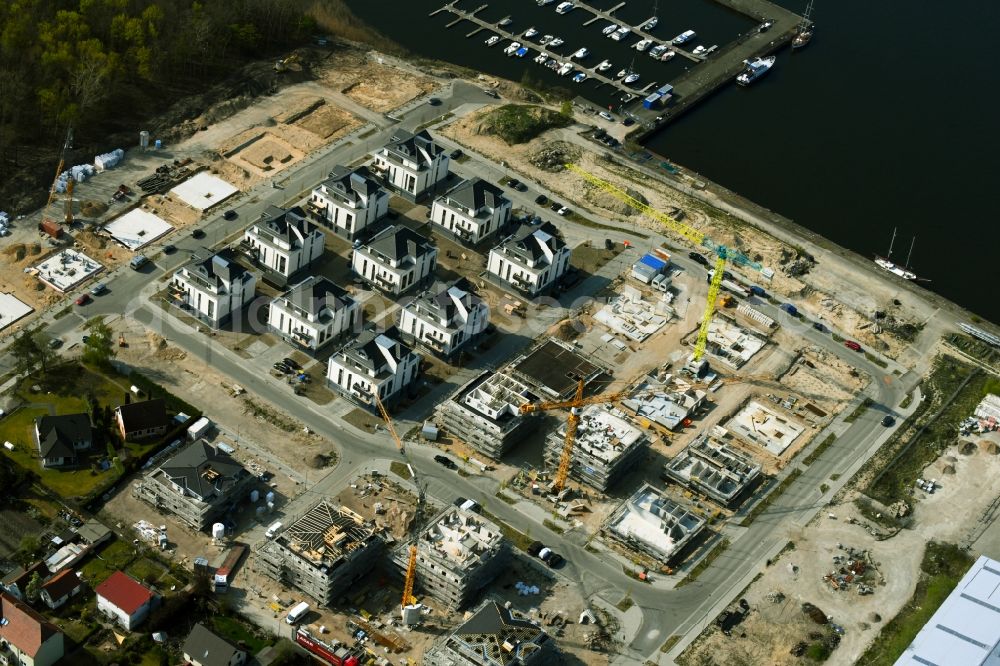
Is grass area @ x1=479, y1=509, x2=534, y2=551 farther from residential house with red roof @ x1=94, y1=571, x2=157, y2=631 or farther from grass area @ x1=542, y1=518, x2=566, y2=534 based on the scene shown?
residential house with red roof @ x1=94, y1=571, x2=157, y2=631

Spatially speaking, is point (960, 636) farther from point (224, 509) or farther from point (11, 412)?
point (11, 412)

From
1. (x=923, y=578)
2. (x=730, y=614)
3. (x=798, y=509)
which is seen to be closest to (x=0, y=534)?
(x=730, y=614)

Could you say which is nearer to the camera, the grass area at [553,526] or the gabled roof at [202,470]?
the gabled roof at [202,470]

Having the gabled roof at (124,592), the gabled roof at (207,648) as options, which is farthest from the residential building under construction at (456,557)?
the gabled roof at (124,592)

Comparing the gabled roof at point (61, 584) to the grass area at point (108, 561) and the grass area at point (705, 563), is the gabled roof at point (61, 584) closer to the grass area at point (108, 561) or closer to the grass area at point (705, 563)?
the grass area at point (108, 561)

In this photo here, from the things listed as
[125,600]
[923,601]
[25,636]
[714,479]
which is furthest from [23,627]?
[923,601]

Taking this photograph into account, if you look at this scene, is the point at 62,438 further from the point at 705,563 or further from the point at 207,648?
the point at 705,563
